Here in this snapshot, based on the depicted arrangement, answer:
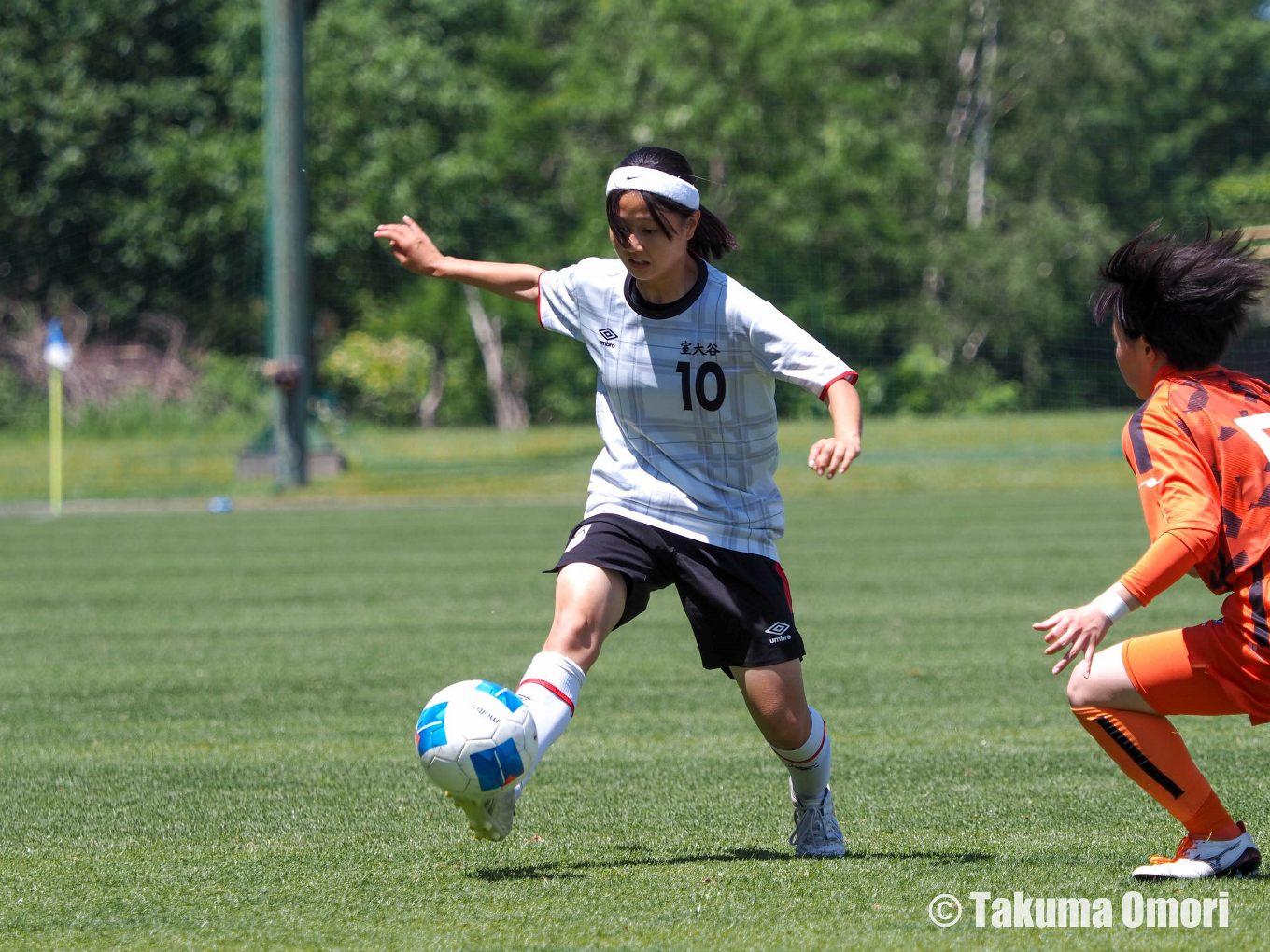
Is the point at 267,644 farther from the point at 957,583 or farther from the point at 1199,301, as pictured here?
the point at 1199,301

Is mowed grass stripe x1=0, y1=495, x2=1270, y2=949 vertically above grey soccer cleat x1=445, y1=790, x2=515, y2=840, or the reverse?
grey soccer cleat x1=445, y1=790, x2=515, y2=840

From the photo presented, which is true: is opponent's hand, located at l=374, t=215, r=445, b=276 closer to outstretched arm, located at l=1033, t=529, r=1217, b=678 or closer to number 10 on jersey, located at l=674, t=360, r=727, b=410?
number 10 on jersey, located at l=674, t=360, r=727, b=410

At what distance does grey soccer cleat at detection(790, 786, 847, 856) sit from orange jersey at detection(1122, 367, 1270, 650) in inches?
49.3

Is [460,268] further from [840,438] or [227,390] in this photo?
[227,390]

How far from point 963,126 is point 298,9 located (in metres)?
22.0

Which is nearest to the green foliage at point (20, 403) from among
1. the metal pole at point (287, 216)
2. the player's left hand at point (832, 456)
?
A: the metal pole at point (287, 216)

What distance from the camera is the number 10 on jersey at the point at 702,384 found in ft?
13.5

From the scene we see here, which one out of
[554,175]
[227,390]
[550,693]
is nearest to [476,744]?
[550,693]

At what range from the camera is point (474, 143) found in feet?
88.7

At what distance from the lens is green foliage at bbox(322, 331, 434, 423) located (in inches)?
1066

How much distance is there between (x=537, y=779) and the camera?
534 cm

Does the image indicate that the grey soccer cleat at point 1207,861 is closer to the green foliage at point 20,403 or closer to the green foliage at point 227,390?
the green foliage at point 227,390

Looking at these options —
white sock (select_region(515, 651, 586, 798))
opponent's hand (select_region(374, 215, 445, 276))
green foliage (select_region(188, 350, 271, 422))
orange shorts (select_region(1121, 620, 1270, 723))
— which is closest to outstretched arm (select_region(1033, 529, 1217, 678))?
orange shorts (select_region(1121, 620, 1270, 723))

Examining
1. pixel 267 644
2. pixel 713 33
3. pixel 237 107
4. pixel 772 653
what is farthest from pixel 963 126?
pixel 772 653
